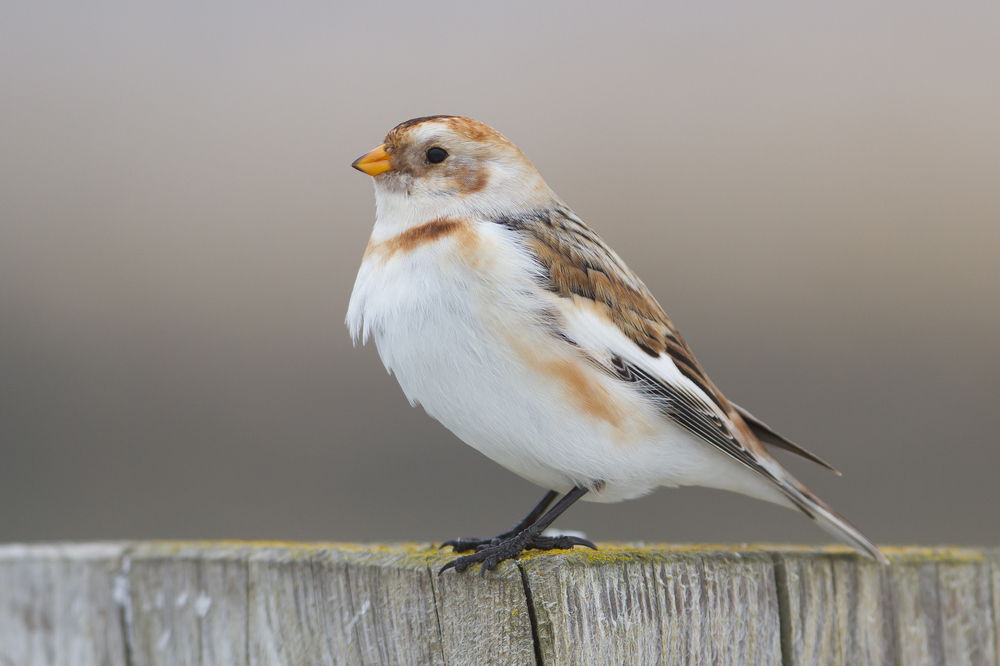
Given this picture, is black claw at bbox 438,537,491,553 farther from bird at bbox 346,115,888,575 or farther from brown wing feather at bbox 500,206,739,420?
brown wing feather at bbox 500,206,739,420

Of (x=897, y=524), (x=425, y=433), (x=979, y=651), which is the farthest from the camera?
(x=425, y=433)

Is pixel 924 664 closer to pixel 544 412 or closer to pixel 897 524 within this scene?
pixel 544 412

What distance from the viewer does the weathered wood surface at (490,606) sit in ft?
6.62

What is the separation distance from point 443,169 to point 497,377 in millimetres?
862

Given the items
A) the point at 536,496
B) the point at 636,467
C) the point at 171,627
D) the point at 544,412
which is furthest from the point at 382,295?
the point at 536,496

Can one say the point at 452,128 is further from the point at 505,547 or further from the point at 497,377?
the point at 505,547

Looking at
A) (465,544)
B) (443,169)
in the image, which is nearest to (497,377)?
(465,544)

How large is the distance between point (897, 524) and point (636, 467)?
2709 millimetres

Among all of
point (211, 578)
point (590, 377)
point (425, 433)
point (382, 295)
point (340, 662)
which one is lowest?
point (340, 662)

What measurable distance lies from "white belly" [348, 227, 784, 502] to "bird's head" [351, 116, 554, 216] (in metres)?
0.38

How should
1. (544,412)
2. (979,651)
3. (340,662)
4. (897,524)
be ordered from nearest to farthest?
(340,662)
(979,651)
(544,412)
(897,524)

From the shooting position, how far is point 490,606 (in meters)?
2.02

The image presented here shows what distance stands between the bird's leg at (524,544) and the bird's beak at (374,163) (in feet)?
3.98

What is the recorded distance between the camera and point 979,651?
2404 millimetres
